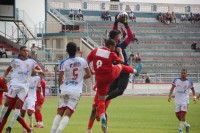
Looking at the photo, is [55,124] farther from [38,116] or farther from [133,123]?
[133,123]

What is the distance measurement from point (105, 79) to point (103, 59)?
57cm

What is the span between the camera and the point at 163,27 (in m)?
70.4

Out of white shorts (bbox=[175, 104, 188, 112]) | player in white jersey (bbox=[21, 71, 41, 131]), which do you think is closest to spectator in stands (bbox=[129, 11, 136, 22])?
player in white jersey (bbox=[21, 71, 41, 131])

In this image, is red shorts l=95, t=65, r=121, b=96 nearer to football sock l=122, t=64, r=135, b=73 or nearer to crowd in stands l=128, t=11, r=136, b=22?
football sock l=122, t=64, r=135, b=73

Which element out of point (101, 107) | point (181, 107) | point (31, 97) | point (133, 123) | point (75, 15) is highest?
point (75, 15)

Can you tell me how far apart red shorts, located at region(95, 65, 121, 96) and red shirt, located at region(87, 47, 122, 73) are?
5.3 inches

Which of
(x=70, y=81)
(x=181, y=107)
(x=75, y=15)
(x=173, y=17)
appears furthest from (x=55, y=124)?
(x=173, y=17)

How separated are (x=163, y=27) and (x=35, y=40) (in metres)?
16.6

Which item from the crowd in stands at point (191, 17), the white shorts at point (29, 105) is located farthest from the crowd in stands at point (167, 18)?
the white shorts at point (29, 105)

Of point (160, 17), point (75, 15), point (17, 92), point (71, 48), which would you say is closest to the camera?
point (71, 48)

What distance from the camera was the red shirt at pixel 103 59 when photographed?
54.7ft

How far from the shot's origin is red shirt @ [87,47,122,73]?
16.7m

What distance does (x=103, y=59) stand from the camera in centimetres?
1673

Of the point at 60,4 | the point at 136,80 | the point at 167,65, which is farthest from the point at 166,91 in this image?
the point at 60,4
